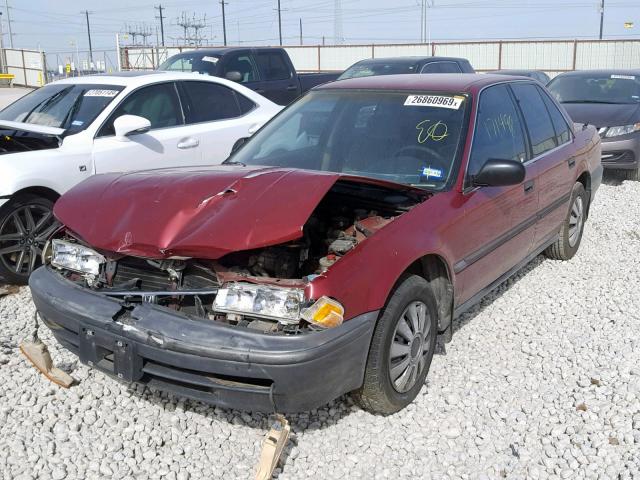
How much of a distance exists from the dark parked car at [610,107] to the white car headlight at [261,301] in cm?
→ 799

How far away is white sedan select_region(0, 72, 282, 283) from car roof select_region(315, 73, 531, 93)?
208 centimetres

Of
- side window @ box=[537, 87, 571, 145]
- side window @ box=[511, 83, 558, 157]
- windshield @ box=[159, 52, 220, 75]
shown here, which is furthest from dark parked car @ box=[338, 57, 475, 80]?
side window @ box=[511, 83, 558, 157]

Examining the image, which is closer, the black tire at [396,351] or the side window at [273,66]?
the black tire at [396,351]

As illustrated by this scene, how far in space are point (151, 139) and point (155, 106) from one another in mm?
480

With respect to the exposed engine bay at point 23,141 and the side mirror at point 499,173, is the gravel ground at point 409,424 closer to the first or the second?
the side mirror at point 499,173

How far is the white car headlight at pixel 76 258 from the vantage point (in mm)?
3381

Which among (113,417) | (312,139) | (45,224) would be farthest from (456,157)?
(45,224)

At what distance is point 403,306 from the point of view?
3205mm

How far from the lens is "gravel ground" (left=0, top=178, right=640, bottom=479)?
3.01 metres

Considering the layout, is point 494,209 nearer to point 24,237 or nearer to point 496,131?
point 496,131

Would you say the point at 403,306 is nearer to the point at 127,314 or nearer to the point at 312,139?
the point at 127,314

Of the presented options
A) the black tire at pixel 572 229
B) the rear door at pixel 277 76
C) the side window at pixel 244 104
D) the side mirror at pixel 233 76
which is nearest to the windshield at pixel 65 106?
the side window at pixel 244 104

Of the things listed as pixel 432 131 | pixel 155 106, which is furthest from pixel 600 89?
pixel 432 131

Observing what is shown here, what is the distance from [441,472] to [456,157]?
5.84 feet
